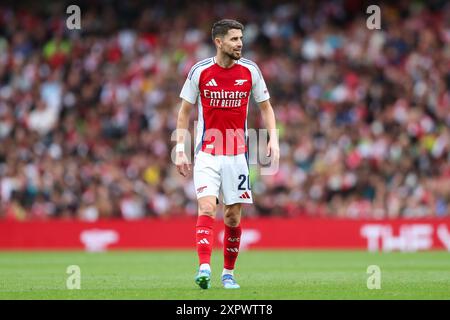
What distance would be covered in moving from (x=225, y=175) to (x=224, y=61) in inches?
51.0

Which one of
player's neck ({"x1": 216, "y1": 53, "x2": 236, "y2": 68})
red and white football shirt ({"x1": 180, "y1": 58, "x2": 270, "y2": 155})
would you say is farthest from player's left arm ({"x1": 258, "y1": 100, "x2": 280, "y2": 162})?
player's neck ({"x1": 216, "y1": 53, "x2": 236, "y2": 68})

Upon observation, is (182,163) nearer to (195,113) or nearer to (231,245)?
(231,245)

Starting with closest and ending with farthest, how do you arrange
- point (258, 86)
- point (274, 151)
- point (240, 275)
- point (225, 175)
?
point (274, 151) < point (225, 175) < point (258, 86) < point (240, 275)

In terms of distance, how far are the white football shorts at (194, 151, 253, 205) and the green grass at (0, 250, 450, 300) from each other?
1.07 meters

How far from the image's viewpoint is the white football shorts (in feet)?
37.0

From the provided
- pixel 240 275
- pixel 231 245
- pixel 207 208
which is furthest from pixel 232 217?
pixel 240 275

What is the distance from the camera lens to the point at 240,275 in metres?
14.1

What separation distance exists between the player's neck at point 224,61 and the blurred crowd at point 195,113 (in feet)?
44.1

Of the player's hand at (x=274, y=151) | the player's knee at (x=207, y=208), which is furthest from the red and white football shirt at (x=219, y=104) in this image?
the player's knee at (x=207, y=208)

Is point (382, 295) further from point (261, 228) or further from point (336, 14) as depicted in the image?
point (336, 14)

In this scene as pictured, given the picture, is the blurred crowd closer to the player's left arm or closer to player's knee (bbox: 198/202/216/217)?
the player's left arm
